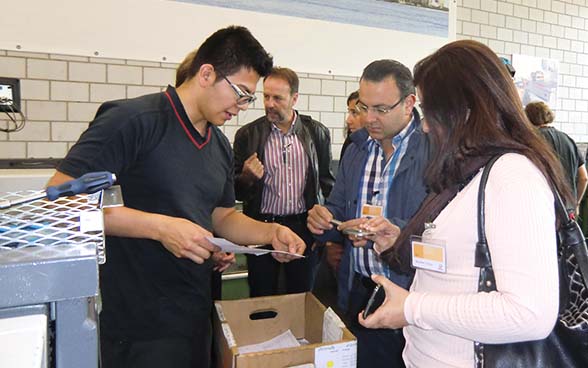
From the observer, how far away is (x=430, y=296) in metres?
1.02

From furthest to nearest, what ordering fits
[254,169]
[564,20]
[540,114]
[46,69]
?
[564,20]
[540,114]
[46,69]
[254,169]

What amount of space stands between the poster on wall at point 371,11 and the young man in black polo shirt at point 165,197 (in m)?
2.11

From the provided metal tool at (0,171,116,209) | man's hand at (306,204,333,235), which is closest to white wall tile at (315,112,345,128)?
man's hand at (306,204,333,235)

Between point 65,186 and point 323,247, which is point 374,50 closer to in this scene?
point 323,247

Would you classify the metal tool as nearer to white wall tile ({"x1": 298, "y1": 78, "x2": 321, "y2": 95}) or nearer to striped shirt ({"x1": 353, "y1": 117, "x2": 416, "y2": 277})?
striped shirt ({"x1": 353, "y1": 117, "x2": 416, "y2": 277})

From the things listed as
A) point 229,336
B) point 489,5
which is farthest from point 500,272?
point 489,5

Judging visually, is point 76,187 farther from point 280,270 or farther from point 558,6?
point 558,6

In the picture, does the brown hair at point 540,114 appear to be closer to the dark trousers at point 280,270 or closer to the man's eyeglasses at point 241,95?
the dark trousers at point 280,270

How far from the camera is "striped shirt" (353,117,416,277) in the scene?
199 cm

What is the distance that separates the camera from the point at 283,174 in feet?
9.91

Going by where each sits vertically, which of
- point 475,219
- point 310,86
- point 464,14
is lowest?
point 475,219

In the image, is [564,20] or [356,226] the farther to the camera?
[564,20]

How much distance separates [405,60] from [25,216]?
4.18m

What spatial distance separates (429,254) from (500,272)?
184 mm
